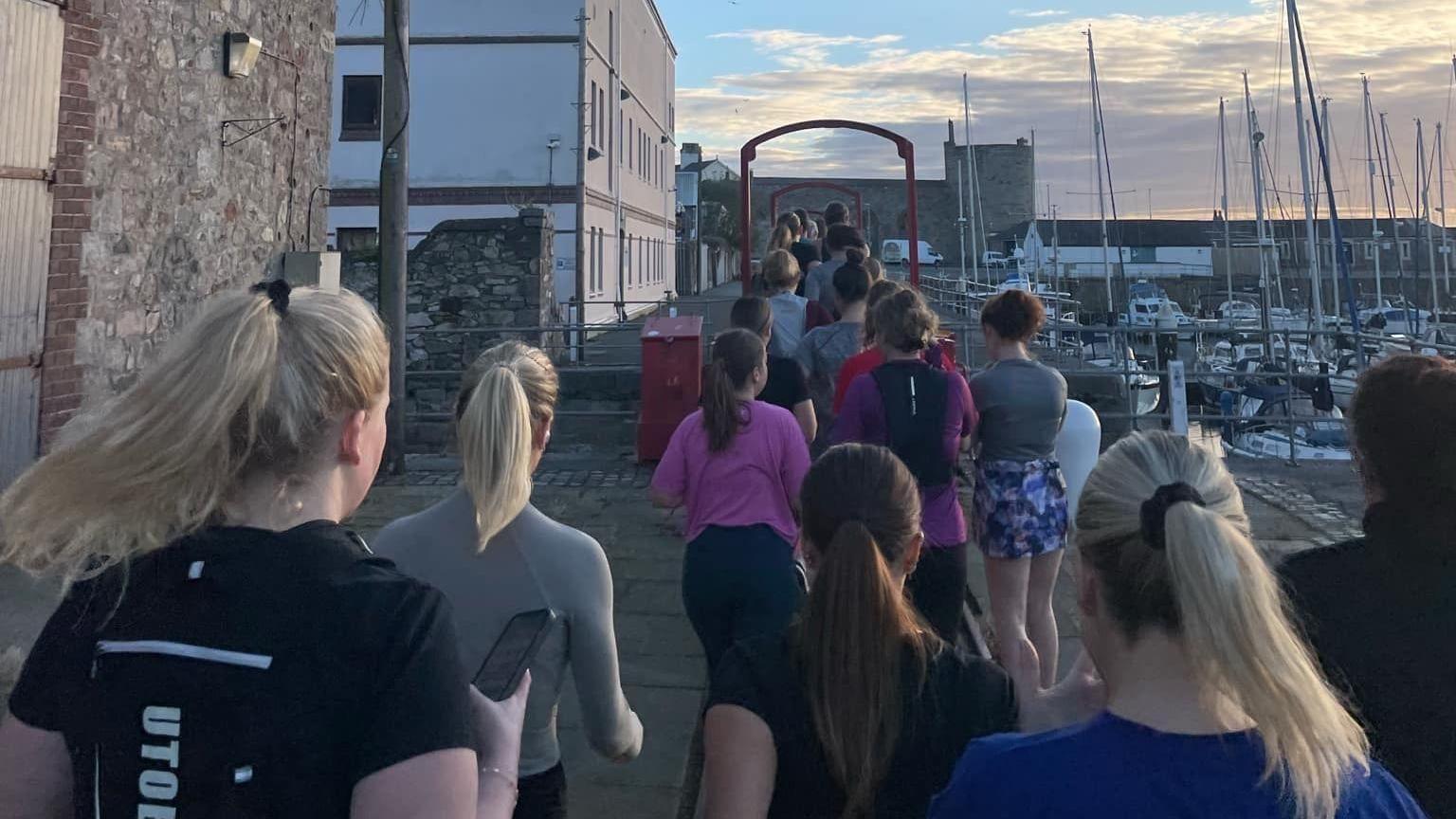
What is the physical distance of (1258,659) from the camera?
1574mm

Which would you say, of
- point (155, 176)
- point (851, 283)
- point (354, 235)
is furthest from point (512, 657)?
point (354, 235)

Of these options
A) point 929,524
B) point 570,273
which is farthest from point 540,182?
point 929,524

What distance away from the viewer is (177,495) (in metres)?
1.57

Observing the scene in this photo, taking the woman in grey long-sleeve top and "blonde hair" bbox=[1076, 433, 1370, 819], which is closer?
"blonde hair" bbox=[1076, 433, 1370, 819]

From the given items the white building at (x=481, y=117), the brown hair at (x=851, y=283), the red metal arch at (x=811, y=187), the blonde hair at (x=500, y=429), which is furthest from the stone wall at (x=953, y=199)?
the blonde hair at (x=500, y=429)

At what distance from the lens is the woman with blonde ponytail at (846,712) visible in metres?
2.11

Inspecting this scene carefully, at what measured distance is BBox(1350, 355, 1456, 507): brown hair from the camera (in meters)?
2.24

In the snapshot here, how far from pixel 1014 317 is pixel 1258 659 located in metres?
3.19

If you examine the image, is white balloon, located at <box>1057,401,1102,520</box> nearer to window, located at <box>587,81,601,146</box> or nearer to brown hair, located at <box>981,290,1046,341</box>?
brown hair, located at <box>981,290,1046,341</box>

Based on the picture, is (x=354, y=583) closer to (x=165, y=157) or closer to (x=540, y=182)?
(x=165, y=157)

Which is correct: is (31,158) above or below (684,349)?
above

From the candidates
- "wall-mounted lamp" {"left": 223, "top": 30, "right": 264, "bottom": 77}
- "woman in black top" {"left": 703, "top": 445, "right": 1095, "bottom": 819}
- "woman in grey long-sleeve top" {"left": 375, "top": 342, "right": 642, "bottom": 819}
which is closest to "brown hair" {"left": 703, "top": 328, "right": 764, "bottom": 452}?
"woman in grey long-sleeve top" {"left": 375, "top": 342, "right": 642, "bottom": 819}

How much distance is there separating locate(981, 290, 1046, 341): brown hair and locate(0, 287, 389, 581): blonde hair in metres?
3.39

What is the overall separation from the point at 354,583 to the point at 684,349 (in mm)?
8551
